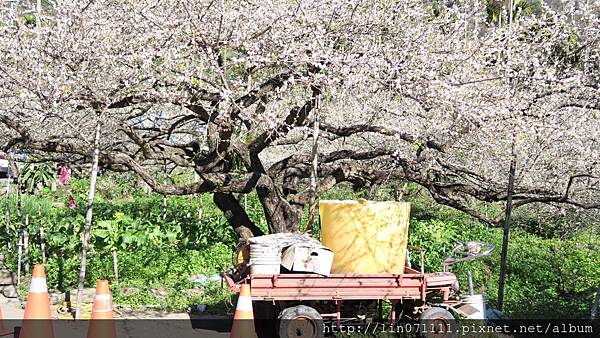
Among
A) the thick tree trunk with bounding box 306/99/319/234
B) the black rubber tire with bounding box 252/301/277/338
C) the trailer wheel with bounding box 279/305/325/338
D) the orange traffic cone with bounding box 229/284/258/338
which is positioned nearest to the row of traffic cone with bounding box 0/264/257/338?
the orange traffic cone with bounding box 229/284/258/338

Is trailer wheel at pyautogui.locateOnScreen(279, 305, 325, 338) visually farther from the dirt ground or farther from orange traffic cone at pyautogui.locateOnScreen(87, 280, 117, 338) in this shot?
orange traffic cone at pyautogui.locateOnScreen(87, 280, 117, 338)

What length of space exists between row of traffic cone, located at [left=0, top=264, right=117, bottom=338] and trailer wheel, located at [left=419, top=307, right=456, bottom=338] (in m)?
3.23

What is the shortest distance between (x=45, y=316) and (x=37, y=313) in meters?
0.07

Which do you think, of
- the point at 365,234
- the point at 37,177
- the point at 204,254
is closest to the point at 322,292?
the point at 365,234

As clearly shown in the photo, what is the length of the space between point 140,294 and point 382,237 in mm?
3984

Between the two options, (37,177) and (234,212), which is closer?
(234,212)

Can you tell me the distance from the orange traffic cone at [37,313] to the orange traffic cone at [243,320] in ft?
5.04

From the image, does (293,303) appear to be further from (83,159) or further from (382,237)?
(83,159)

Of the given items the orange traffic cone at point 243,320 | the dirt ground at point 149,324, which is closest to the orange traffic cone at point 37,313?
the orange traffic cone at point 243,320

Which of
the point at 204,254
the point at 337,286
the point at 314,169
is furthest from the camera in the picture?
the point at 204,254

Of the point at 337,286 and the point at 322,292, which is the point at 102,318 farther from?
the point at 337,286

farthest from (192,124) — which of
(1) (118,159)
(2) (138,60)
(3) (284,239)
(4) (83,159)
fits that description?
(3) (284,239)

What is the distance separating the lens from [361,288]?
6.85 meters

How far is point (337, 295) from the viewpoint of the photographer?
22.4 feet
